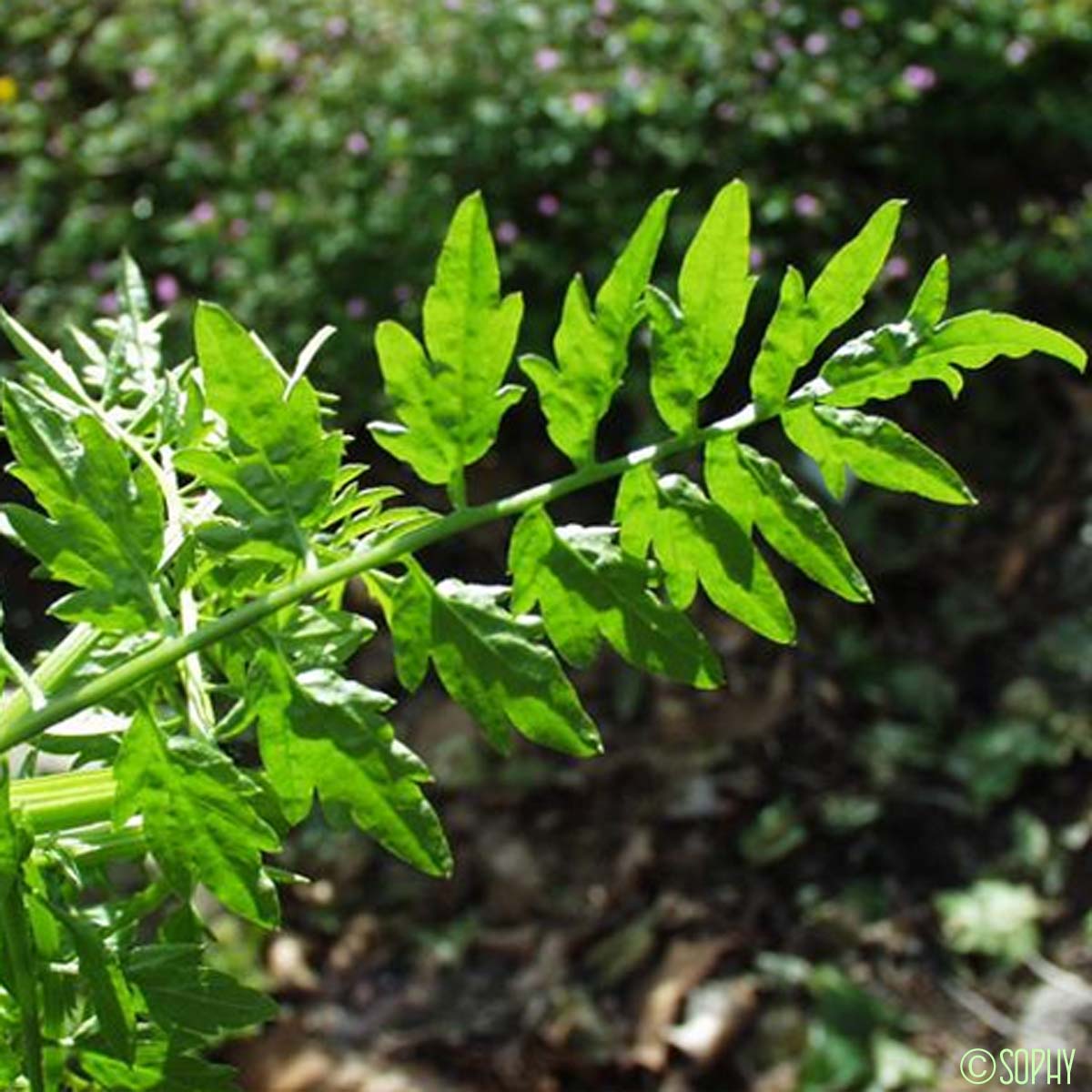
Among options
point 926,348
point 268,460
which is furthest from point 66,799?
point 926,348

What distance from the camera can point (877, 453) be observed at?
0.68m

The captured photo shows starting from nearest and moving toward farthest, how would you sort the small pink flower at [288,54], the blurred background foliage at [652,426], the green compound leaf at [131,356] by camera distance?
the green compound leaf at [131,356] → the blurred background foliage at [652,426] → the small pink flower at [288,54]

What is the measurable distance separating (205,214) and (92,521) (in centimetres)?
388

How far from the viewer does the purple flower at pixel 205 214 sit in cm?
439

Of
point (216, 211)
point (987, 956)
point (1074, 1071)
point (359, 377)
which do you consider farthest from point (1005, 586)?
point (216, 211)

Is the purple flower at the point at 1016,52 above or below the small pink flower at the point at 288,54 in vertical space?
below

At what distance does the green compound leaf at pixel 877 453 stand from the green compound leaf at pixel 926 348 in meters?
0.01

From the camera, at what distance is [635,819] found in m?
3.73

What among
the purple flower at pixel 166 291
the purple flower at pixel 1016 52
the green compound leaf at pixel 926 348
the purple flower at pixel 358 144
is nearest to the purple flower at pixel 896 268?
the purple flower at pixel 1016 52

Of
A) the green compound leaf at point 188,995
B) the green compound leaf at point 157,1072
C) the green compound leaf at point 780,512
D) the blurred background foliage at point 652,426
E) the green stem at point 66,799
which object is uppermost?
the green compound leaf at point 780,512

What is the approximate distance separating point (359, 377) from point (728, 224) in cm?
344

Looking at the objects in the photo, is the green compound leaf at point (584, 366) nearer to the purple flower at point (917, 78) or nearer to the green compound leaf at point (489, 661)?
the green compound leaf at point (489, 661)

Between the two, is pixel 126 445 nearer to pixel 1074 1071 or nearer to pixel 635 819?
pixel 1074 1071

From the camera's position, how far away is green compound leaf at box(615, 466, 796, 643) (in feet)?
2.22
